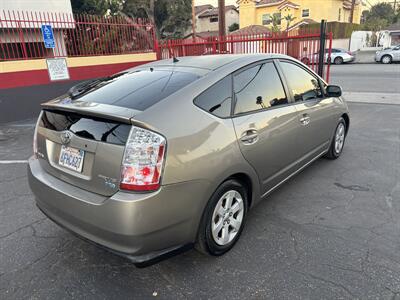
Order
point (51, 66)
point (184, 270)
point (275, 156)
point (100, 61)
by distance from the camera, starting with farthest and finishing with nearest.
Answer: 1. point (100, 61)
2. point (51, 66)
3. point (275, 156)
4. point (184, 270)

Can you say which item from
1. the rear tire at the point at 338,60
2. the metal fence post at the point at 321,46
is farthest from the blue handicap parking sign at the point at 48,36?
the rear tire at the point at 338,60

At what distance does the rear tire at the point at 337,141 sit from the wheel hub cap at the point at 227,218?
2.36 meters

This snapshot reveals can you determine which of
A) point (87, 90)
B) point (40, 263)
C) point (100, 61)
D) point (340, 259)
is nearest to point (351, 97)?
point (100, 61)

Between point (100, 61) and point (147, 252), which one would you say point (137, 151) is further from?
point (100, 61)

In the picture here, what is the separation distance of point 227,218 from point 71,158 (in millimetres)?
1317

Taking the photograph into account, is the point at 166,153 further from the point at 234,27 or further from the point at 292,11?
the point at 234,27

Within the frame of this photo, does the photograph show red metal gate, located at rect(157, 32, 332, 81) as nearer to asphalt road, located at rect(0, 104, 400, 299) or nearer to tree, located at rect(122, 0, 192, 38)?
asphalt road, located at rect(0, 104, 400, 299)

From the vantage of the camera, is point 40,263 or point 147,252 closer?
point 147,252

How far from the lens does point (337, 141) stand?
4.68 meters

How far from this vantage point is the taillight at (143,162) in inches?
80.6

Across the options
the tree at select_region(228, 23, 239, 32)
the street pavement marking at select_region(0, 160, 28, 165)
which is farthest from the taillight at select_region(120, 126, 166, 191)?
the tree at select_region(228, 23, 239, 32)

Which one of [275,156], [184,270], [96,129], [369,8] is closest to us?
[96,129]

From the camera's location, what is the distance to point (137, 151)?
2047 millimetres

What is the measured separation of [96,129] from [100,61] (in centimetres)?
809
